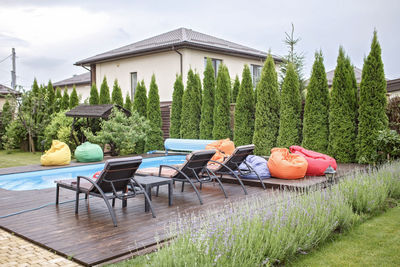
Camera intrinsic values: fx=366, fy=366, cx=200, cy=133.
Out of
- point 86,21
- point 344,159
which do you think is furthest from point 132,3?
point 344,159

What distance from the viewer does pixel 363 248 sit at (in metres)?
4.34

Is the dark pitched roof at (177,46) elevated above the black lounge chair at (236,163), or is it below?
above

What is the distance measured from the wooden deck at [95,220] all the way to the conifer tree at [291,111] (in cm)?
391

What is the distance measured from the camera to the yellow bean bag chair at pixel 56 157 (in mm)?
11312

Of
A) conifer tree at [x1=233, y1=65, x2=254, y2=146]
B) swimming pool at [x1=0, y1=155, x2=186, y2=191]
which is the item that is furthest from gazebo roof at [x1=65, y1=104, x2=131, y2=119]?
conifer tree at [x1=233, y1=65, x2=254, y2=146]

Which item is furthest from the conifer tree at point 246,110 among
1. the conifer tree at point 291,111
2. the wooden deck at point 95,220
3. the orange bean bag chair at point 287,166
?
the wooden deck at point 95,220

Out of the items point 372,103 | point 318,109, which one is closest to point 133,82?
point 318,109

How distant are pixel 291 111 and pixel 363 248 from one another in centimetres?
753

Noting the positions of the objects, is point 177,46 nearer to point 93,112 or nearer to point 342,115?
point 93,112

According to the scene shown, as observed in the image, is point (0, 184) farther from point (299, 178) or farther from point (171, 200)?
point (299, 178)

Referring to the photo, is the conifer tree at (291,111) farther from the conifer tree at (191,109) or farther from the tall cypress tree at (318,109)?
the conifer tree at (191,109)

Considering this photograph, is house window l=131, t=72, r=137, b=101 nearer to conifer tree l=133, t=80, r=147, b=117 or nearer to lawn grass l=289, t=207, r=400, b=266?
conifer tree l=133, t=80, r=147, b=117

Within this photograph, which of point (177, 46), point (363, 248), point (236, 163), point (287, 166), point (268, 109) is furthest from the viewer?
point (177, 46)

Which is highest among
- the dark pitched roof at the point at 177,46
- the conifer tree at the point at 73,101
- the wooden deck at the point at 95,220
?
the dark pitched roof at the point at 177,46
